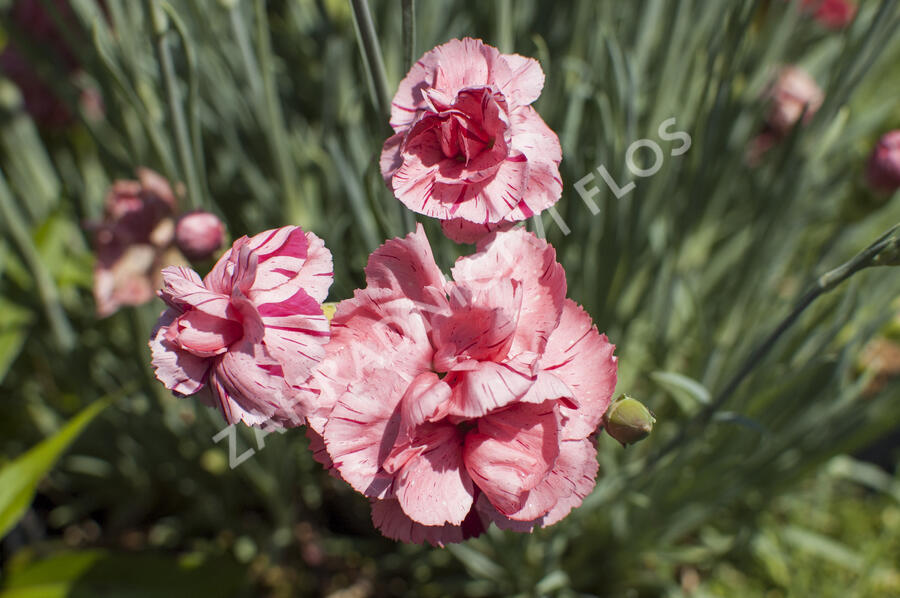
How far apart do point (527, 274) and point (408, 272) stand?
0.23ft

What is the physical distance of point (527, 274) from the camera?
383 mm

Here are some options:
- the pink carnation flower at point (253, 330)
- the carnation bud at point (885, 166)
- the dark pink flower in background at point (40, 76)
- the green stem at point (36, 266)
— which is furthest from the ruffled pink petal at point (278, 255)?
the dark pink flower in background at point (40, 76)

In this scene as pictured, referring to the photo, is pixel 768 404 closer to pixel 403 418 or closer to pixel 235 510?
pixel 403 418

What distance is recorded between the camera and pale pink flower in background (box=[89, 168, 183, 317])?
26.8 inches

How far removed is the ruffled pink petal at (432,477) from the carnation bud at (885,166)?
575 mm

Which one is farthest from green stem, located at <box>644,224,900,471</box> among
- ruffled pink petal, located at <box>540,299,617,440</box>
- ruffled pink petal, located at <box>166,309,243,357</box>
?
ruffled pink petal, located at <box>166,309,243,357</box>

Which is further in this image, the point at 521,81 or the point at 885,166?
the point at 885,166

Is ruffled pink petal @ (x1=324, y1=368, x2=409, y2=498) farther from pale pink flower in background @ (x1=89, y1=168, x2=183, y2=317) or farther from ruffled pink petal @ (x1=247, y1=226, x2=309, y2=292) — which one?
pale pink flower in background @ (x1=89, y1=168, x2=183, y2=317)

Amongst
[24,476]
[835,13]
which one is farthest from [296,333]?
[835,13]

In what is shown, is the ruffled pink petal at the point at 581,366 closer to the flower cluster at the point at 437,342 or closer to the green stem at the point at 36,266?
the flower cluster at the point at 437,342

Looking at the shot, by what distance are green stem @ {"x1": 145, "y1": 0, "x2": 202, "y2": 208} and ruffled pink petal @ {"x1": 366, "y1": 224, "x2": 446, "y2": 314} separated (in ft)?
0.93

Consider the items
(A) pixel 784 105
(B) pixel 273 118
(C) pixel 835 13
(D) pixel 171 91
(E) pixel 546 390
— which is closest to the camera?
(E) pixel 546 390

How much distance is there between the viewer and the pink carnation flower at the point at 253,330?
1.14 ft

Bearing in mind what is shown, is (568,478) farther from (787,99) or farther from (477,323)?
(787,99)
